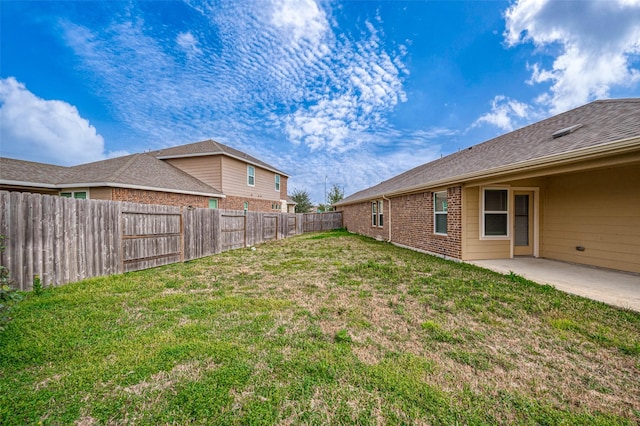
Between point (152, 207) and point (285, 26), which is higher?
point (285, 26)

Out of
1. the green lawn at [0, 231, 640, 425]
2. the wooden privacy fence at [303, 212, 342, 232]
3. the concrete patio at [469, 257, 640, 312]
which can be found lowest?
the green lawn at [0, 231, 640, 425]

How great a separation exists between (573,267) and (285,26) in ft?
41.4

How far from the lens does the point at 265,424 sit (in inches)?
70.3

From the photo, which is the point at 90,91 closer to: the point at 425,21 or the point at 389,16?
the point at 389,16

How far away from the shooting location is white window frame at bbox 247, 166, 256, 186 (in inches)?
728

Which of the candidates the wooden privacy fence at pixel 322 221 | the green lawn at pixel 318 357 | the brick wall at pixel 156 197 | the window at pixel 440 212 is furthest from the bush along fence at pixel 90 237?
the wooden privacy fence at pixel 322 221

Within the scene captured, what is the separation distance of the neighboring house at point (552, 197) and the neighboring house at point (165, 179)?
12.0m

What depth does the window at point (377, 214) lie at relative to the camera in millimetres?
14341

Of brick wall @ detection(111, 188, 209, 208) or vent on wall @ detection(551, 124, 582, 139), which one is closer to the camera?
vent on wall @ detection(551, 124, 582, 139)

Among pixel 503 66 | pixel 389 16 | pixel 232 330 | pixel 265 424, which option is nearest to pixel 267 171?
pixel 389 16

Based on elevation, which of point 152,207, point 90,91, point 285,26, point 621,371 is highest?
point 285,26

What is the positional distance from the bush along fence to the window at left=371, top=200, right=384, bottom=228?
8779mm

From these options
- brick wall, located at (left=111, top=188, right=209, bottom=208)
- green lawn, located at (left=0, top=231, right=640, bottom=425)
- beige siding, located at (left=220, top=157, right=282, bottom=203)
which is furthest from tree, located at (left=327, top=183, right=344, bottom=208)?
green lawn, located at (left=0, top=231, right=640, bottom=425)

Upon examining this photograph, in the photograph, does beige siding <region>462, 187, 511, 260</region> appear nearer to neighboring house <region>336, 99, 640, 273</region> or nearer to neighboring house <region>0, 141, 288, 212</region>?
neighboring house <region>336, 99, 640, 273</region>
